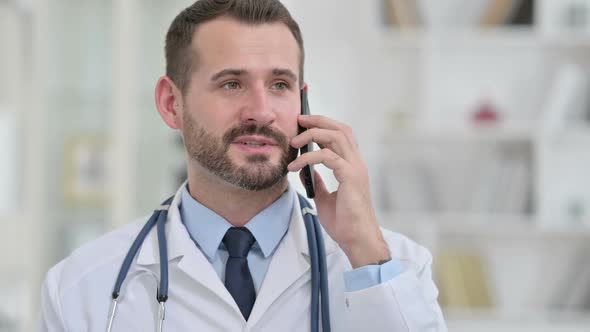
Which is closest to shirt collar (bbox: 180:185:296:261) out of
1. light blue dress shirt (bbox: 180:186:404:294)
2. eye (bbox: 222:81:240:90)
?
light blue dress shirt (bbox: 180:186:404:294)

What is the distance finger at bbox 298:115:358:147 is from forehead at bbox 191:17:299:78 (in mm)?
100

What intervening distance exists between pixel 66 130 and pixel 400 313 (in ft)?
9.01

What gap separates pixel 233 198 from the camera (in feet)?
5.07

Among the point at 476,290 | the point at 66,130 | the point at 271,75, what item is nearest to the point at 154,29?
the point at 66,130

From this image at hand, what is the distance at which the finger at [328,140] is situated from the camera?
1.47m

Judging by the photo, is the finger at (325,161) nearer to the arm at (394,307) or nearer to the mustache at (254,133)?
the mustache at (254,133)

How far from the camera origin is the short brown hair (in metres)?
1.53

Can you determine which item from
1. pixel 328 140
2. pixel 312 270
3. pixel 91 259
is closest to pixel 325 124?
pixel 328 140

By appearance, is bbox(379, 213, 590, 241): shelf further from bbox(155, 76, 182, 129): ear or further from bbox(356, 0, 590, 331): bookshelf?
bbox(155, 76, 182, 129): ear

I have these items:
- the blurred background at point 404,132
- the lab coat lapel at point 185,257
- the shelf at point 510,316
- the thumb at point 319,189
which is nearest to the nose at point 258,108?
the thumb at point 319,189

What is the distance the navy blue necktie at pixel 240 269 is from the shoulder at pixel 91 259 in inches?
8.0

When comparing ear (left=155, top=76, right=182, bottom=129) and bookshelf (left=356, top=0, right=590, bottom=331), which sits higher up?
ear (left=155, top=76, right=182, bottom=129)

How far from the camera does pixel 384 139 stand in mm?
3479

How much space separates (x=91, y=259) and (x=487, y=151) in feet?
7.52
